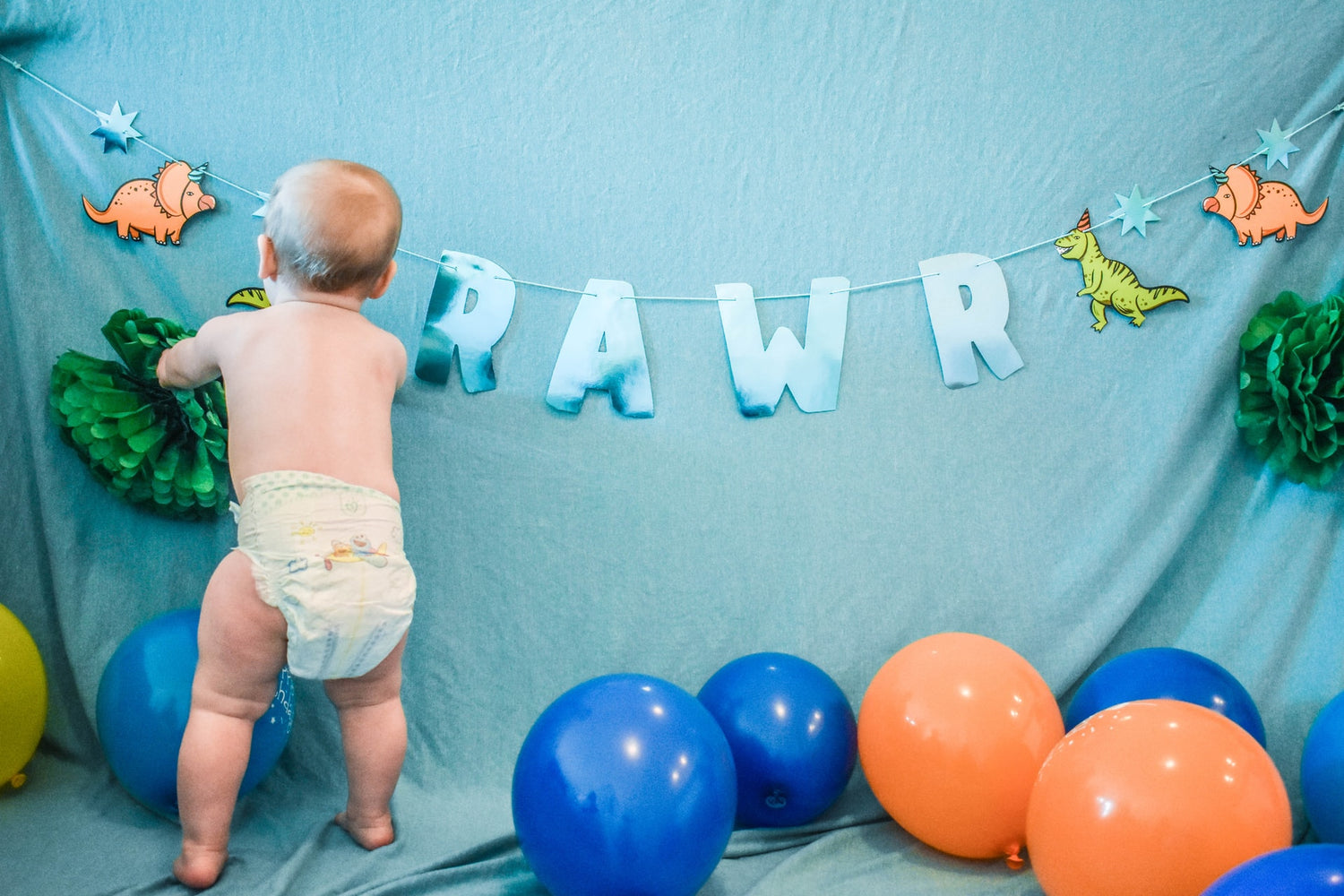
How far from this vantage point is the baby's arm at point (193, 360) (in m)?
1.54

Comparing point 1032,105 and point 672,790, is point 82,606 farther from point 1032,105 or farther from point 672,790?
point 1032,105

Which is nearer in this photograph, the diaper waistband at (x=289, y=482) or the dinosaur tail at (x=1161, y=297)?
the diaper waistband at (x=289, y=482)

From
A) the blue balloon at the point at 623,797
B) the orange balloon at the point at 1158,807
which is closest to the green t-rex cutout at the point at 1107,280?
the orange balloon at the point at 1158,807

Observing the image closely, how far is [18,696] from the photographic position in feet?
5.32

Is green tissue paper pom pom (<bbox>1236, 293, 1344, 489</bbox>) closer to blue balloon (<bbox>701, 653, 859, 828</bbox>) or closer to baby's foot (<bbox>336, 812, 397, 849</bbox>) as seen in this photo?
blue balloon (<bbox>701, 653, 859, 828</bbox>)

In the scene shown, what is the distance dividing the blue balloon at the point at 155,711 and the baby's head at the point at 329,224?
1.99 ft

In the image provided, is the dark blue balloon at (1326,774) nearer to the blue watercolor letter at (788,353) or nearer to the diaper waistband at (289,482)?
the blue watercolor letter at (788,353)

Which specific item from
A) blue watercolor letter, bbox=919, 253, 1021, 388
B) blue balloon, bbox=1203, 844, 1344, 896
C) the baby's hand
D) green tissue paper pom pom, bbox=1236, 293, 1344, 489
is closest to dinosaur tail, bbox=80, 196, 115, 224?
the baby's hand

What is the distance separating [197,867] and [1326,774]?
1737 millimetres

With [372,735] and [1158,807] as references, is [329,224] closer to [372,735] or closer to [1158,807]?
[372,735]

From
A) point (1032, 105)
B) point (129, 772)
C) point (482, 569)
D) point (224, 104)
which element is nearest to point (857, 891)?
point (482, 569)

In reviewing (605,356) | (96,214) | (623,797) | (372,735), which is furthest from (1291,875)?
(96,214)

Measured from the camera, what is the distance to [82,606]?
71.7 inches

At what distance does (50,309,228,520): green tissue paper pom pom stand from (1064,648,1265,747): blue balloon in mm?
1538
